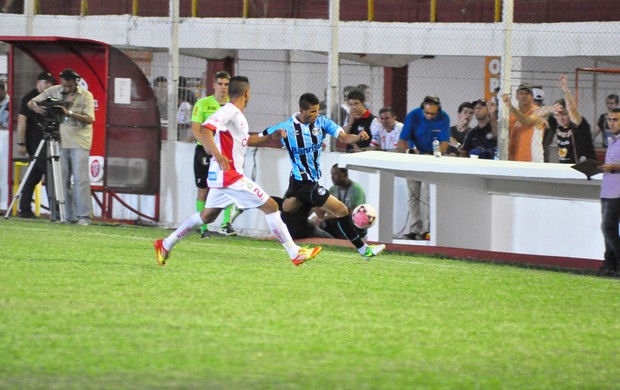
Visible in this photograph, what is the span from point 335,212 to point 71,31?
1485 centimetres

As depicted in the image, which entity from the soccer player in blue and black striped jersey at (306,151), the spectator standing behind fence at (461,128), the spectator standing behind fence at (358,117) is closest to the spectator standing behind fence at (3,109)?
the spectator standing behind fence at (358,117)

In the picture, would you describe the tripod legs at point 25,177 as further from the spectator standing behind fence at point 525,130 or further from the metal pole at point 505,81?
the spectator standing behind fence at point 525,130

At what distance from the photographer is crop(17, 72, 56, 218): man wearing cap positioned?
61.0 ft

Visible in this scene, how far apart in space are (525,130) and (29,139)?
23.2ft

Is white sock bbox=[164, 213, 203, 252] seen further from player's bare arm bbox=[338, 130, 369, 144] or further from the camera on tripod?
the camera on tripod

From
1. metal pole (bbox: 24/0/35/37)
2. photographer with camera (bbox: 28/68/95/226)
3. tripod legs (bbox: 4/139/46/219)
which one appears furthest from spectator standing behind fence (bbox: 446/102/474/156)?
metal pole (bbox: 24/0/35/37)

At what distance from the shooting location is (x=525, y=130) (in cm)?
1623

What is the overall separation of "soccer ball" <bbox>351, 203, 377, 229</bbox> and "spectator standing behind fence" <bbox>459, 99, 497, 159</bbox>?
70.7 inches

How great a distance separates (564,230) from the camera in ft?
51.5

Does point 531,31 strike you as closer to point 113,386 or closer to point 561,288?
point 561,288

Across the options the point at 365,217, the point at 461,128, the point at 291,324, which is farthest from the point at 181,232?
the point at 461,128

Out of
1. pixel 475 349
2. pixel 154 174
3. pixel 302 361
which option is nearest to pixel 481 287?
pixel 475 349

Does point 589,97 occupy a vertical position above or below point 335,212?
above

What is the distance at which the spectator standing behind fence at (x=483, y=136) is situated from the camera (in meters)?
16.7
